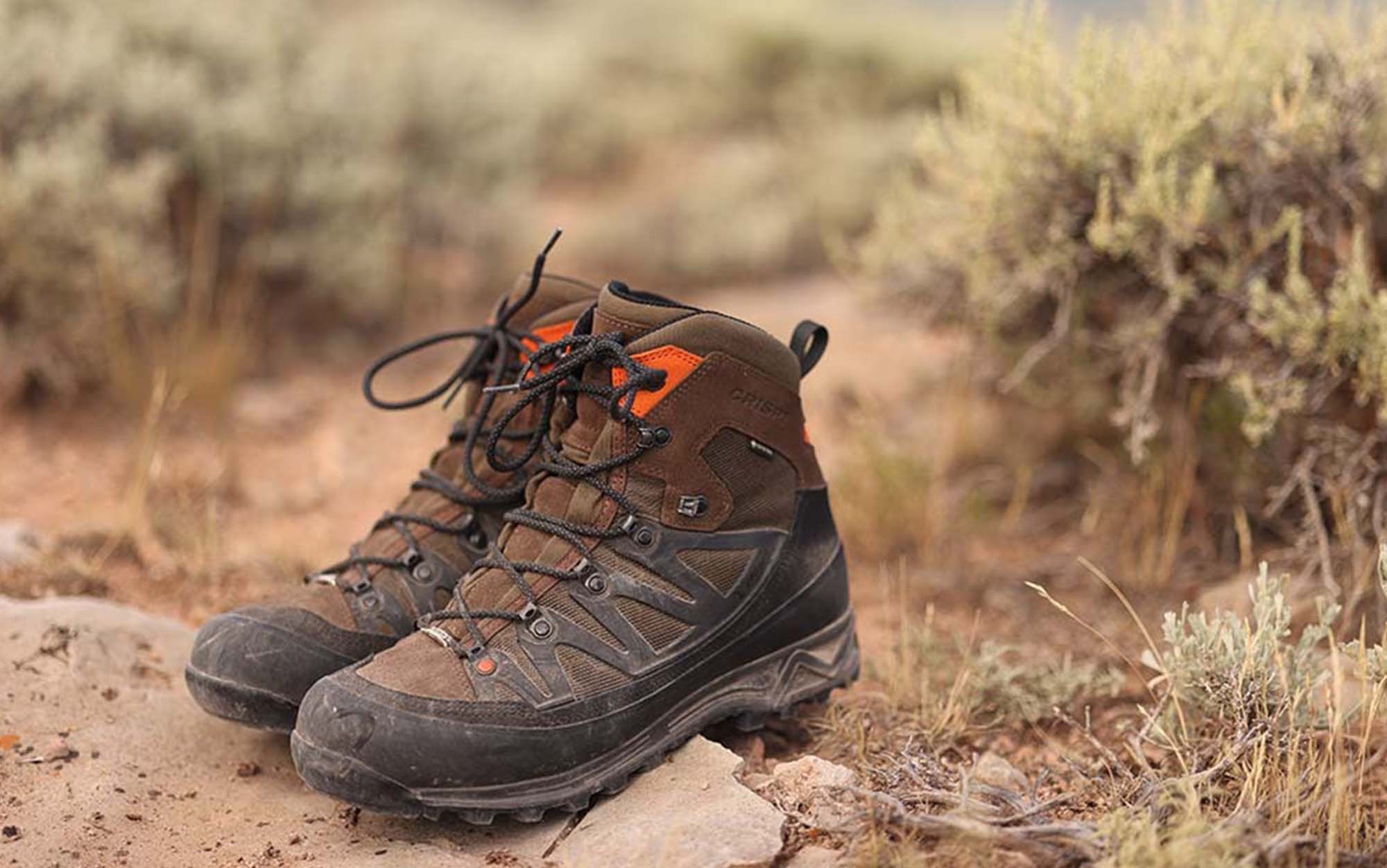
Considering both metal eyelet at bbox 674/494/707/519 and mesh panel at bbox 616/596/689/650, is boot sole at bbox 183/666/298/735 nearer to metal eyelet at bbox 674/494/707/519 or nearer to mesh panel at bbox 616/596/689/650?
mesh panel at bbox 616/596/689/650

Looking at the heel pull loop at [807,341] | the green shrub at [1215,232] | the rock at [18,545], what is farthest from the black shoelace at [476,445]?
the green shrub at [1215,232]

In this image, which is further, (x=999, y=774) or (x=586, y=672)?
(x=999, y=774)

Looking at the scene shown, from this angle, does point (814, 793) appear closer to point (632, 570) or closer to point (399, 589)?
point (632, 570)

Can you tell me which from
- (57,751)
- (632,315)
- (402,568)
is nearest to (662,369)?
(632,315)

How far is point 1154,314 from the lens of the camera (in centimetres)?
353

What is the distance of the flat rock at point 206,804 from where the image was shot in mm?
2086

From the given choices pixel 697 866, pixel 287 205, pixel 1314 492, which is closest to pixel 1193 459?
pixel 1314 492

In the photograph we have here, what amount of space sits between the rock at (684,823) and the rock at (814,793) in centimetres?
5

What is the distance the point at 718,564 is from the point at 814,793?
1.36 feet

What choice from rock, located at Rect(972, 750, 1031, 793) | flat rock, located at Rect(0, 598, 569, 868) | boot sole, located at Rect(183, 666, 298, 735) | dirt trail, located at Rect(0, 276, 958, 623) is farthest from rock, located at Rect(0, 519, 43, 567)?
rock, located at Rect(972, 750, 1031, 793)

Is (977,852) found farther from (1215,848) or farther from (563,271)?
(563,271)

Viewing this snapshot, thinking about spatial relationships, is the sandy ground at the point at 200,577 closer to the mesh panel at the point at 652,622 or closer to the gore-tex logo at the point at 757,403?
the mesh panel at the point at 652,622

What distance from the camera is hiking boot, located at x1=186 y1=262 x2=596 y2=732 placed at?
7.75 ft

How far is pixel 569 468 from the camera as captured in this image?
2297mm
